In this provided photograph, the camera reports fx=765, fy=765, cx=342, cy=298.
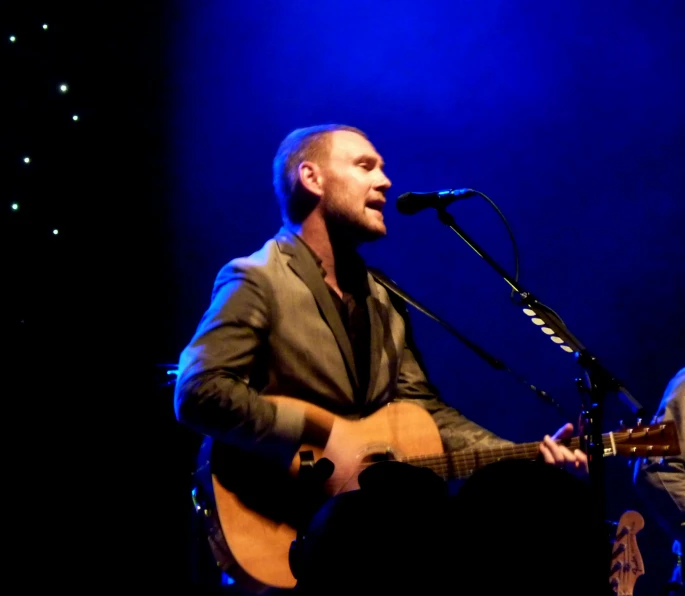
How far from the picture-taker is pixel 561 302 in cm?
507

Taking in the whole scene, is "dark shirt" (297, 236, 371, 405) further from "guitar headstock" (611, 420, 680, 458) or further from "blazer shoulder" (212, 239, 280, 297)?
"guitar headstock" (611, 420, 680, 458)

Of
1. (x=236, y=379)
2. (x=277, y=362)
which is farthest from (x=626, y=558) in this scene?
(x=236, y=379)

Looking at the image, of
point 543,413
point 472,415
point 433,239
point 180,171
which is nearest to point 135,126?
point 180,171

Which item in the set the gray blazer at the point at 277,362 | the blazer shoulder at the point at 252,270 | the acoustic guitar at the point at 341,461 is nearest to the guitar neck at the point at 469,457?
the acoustic guitar at the point at 341,461

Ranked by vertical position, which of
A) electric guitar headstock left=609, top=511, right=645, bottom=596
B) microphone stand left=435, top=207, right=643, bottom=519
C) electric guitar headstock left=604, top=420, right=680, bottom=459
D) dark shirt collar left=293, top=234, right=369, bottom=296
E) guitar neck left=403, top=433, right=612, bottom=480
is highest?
dark shirt collar left=293, top=234, right=369, bottom=296

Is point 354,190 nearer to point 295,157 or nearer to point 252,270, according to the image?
point 295,157

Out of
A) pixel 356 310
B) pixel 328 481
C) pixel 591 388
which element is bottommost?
pixel 328 481

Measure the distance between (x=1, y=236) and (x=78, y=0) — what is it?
145 cm

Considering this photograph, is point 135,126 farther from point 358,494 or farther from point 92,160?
point 358,494

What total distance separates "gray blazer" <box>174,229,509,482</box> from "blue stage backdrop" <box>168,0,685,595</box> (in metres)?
1.53

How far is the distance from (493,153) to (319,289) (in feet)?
7.95

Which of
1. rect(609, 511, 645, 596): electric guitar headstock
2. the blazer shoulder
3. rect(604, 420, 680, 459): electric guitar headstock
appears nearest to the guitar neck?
rect(604, 420, 680, 459): electric guitar headstock

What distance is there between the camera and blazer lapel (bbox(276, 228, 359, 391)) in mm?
3260

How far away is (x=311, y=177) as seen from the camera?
11.9 feet
